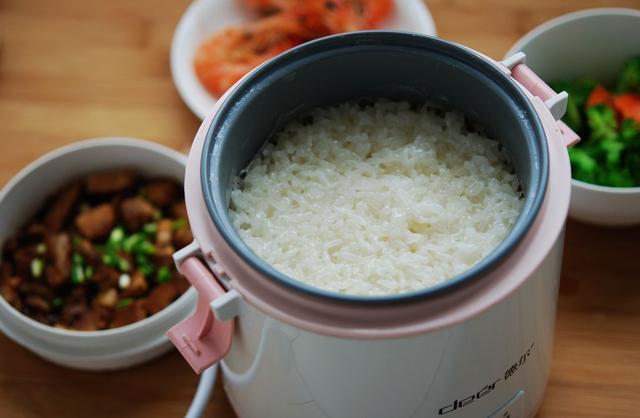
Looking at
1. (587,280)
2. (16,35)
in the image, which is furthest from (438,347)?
(16,35)

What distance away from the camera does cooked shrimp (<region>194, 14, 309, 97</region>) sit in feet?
5.27

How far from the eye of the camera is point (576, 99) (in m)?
1.46

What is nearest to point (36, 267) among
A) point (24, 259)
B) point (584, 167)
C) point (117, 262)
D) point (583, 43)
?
point (24, 259)

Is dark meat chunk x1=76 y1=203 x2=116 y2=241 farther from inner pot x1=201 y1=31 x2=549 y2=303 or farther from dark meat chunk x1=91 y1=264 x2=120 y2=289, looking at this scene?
inner pot x1=201 y1=31 x2=549 y2=303

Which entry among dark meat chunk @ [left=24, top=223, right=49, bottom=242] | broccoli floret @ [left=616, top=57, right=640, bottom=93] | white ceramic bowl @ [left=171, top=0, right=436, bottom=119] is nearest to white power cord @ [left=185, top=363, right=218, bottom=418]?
dark meat chunk @ [left=24, top=223, right=49, bottom=242]

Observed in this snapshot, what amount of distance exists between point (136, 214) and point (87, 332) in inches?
9.2

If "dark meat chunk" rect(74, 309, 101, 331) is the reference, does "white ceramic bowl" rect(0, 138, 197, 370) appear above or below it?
above

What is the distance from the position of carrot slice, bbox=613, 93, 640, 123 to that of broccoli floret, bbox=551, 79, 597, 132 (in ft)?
0.16

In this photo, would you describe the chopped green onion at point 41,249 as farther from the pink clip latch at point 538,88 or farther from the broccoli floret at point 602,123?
the broccoli floret at point 602,123

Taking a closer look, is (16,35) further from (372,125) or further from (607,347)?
(607,347)

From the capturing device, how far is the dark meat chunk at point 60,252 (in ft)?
4.48

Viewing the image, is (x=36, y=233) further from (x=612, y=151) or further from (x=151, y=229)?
(x=612, y=151)

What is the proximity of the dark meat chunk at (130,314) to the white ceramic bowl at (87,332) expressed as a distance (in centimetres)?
4

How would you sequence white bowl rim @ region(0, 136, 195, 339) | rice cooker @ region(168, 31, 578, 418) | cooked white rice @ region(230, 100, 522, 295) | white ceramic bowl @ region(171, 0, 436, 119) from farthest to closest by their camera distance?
→ 1. white ceramic bowl @ region(171, 0, 436, 119)
2. white bowl rim @ region(0, 136, 195, 339)
3. cooked white rice @ region(230, 100, 522, 295)
4. rice cooker @ region(168, 31, 578, 418)
